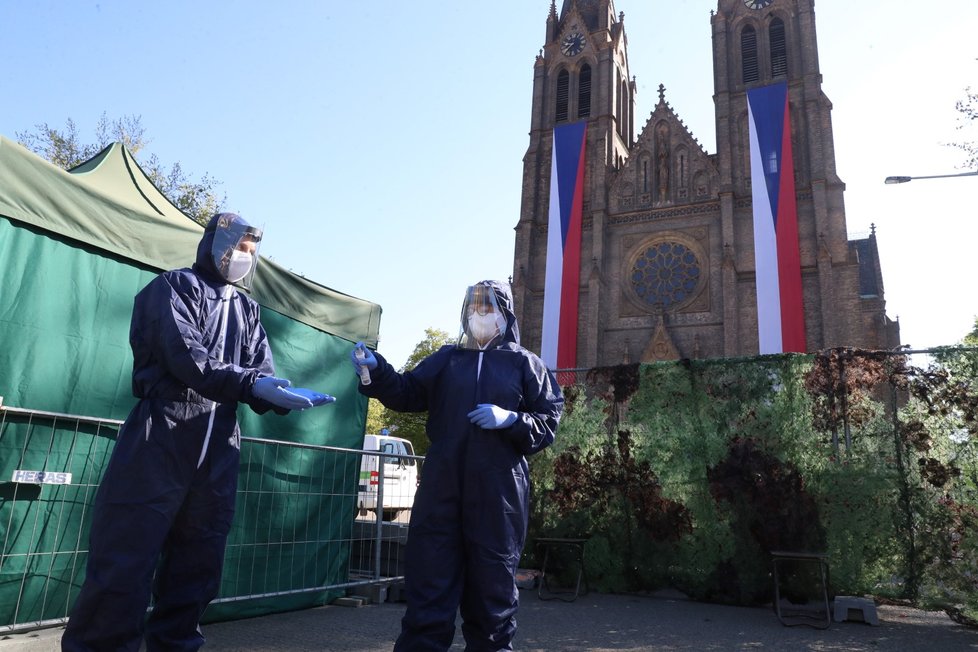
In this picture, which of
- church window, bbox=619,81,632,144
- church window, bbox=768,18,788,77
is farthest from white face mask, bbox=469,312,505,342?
church window, bbox=619,81,632,144

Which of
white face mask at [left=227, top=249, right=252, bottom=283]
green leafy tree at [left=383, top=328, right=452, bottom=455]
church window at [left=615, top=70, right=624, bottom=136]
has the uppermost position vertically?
church window at [left=615, top=70, right=624, bottom=136]

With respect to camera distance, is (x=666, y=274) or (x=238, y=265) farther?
(x=666, y=274)

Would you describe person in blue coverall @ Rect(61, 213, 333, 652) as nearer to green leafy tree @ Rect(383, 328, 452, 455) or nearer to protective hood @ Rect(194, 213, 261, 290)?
protective hood @ Rect(194, 213, 261, 290)

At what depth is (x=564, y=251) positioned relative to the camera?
28.7 metres

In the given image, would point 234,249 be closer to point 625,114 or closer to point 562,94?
point 562,94

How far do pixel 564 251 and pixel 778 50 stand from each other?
1355 centimetres

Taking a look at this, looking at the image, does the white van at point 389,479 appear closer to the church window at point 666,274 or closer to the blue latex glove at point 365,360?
the blue latex glove at point 365,360

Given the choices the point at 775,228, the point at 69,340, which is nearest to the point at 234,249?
the point at 69,340

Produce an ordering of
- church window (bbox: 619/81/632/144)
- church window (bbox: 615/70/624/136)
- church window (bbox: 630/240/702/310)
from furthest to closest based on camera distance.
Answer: church window (bbox: 619/81/632/144)
church window (bbox: 615/70/624/136)
church window (bbox: 630/240/702/310)

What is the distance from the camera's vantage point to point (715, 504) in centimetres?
630

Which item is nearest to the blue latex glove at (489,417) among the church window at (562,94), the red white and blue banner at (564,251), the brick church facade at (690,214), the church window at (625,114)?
the red white and blue banner at (564,251)

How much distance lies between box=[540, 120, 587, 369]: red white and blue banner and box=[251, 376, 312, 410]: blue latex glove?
24.3m

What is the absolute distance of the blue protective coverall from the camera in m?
2.25

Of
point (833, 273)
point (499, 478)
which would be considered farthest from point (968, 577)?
point (833, 273)
